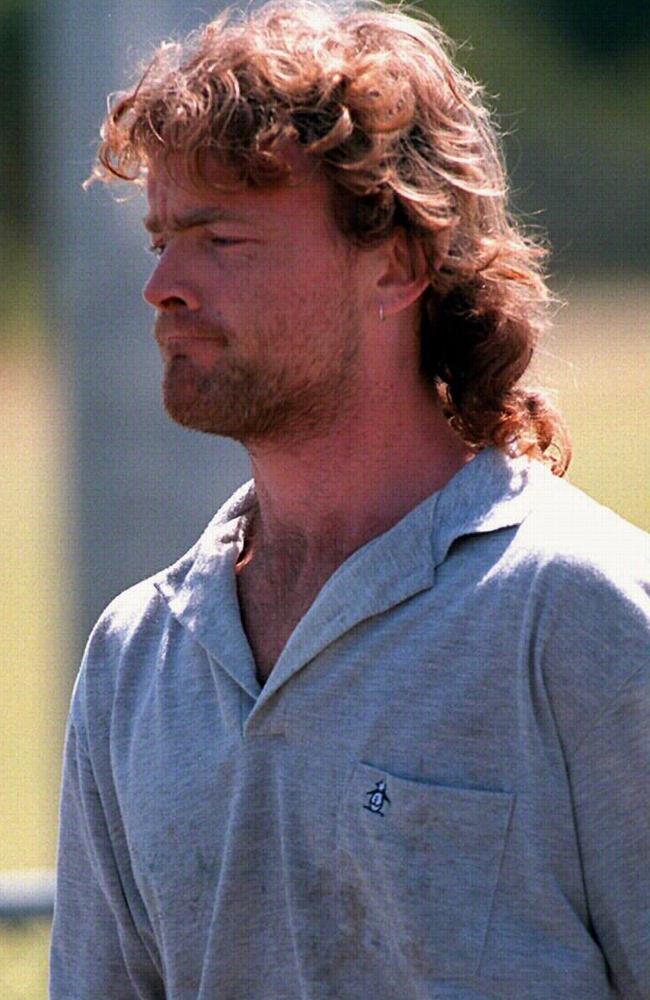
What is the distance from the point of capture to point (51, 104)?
4.29 m

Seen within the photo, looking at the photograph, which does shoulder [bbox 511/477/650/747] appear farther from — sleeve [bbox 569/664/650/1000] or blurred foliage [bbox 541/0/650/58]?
blurred foliage [bbox 541/0/650/58]

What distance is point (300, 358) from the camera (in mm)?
2379

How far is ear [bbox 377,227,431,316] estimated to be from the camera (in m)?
2.46

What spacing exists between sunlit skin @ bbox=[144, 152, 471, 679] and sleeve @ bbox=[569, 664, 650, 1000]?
0.40m

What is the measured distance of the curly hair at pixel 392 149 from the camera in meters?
2.41

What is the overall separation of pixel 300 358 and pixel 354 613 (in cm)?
31

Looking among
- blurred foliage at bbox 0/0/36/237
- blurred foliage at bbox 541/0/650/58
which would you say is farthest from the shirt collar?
blurred foliage at bbox 541/0/650/58

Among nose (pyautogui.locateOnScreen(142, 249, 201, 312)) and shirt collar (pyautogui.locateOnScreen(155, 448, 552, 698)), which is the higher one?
nose (pyautogui.locateOnScreen(142, 249, 201, 312))

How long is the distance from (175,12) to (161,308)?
1742 millimetres

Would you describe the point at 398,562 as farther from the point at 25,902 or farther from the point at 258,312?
the point at 25,902

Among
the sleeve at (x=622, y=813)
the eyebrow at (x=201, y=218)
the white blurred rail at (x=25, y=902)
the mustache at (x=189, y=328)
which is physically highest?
the eyebrow at (x=201, y=218)

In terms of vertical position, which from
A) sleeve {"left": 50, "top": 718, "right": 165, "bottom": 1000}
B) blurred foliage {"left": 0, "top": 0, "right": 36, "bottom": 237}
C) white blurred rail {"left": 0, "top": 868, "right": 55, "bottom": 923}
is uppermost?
blurred foliage {"left": 0, "top": 0, "right": 36, "bottom": 237}

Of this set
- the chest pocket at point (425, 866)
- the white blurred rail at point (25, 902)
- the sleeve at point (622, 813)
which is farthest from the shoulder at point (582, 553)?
the white blurred rail at point (25, 902)

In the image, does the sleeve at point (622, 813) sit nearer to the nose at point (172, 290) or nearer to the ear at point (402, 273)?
the ear at point (402, 273)
